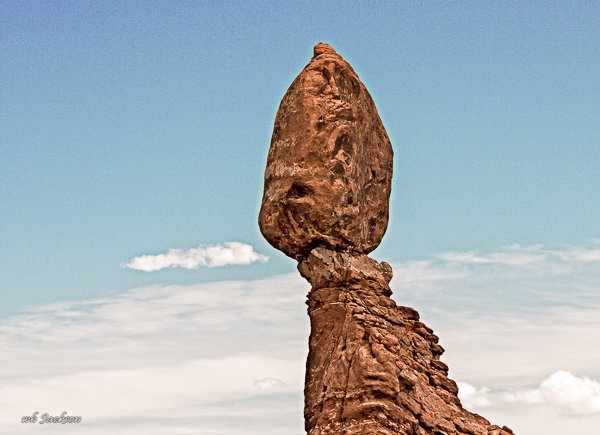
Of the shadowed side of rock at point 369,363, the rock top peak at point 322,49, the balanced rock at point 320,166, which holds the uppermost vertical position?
the rock top peak at point 322,49

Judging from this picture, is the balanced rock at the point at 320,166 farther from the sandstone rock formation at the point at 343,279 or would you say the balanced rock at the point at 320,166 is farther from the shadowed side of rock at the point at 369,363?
the shadowed side of rock at the point at 369,363

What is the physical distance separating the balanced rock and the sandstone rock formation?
0.09 ft

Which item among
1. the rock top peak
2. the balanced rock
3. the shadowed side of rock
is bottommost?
the shadowed side of rock

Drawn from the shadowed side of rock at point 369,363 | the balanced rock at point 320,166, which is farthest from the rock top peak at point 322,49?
the shadowed side of rock at point 369,363

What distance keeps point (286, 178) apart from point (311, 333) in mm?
4426

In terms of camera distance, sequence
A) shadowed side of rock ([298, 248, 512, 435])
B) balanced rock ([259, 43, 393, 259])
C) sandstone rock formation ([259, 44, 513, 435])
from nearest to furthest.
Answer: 1. shadowed side of rock ([298, 248, 512, 435])
2. sandstone rock formation ([259, 44, 513, 435])
3. balanced rock ([259, 43, 393, 259])

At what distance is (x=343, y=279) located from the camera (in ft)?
122

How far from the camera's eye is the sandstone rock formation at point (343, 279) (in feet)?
117

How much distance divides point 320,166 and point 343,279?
321 cm

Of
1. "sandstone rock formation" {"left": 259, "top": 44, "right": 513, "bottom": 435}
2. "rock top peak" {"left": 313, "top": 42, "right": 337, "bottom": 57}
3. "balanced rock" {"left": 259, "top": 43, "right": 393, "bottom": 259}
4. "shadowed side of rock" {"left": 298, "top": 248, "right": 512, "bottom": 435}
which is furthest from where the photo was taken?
"rock top peak" {"left": 313, "top": 42, "right": 337, "bottom": 57}

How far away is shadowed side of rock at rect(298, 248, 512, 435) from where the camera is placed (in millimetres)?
35500

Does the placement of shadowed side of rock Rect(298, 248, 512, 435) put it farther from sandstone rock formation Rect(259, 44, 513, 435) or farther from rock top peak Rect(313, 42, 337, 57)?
rock top peak Rect(313, 42, 337, 57)

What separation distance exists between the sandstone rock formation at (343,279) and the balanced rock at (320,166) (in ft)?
0.09

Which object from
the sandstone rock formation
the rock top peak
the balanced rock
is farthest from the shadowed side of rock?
the rock top peak
